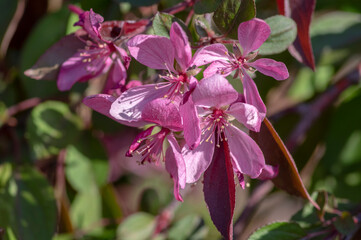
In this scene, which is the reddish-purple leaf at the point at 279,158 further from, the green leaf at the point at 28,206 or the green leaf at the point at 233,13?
the green leaf at the point at 28,206

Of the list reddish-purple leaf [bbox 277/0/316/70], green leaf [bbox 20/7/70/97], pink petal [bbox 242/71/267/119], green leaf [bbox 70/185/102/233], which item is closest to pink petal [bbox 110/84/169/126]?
pink petal [bbox 242/71/267/119]

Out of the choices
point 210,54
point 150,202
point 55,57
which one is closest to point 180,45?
point 210,54

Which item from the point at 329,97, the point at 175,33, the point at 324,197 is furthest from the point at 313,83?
the point at 175,33

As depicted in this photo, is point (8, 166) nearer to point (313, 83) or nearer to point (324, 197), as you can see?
point (324, 197)

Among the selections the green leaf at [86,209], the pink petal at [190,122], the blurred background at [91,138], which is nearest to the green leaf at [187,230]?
the blurred background at [91,138]

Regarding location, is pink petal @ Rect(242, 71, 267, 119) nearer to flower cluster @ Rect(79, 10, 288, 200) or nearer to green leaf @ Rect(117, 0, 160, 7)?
flower cluster @ Rect(79, 10, 288, 200)
